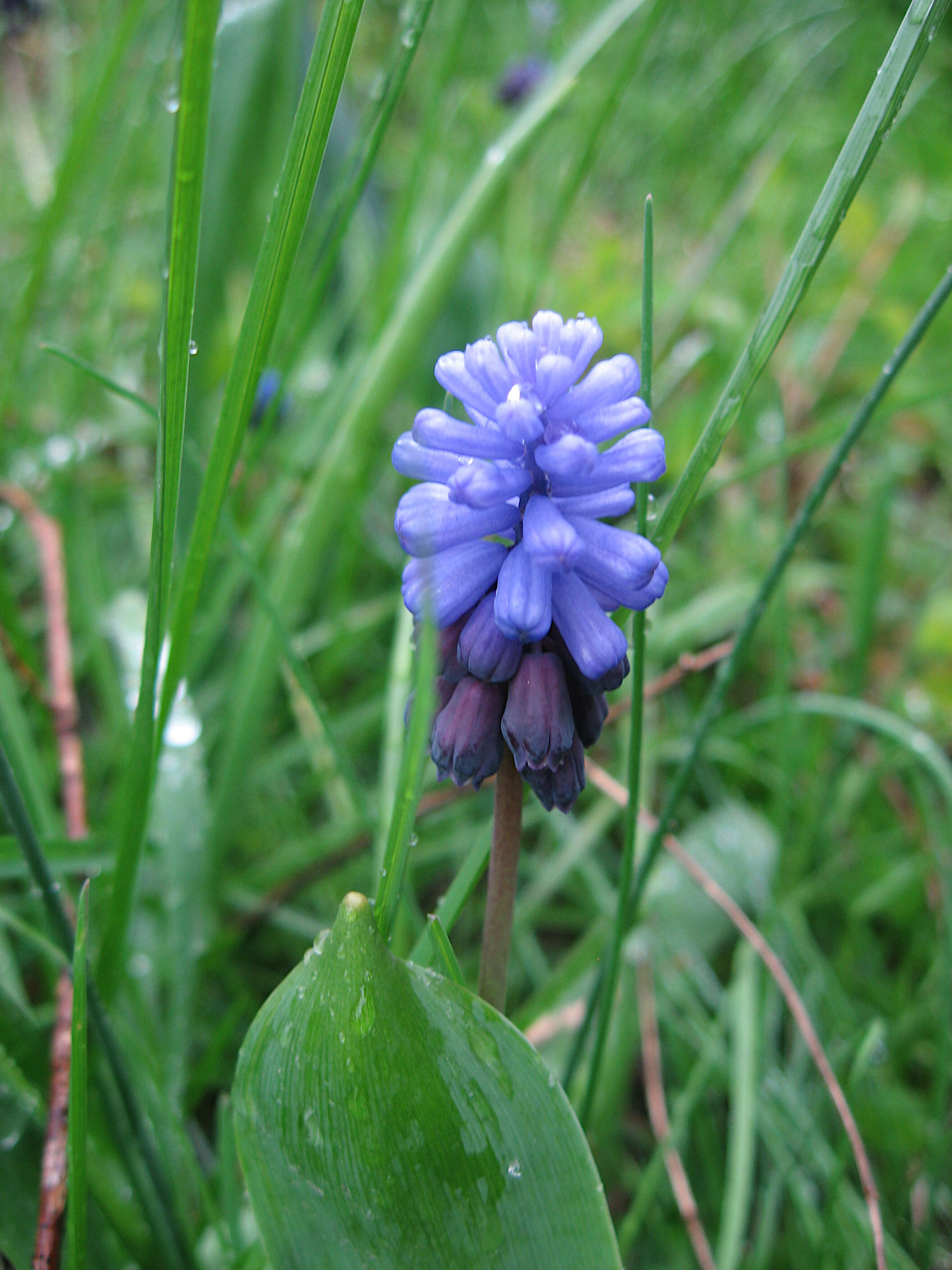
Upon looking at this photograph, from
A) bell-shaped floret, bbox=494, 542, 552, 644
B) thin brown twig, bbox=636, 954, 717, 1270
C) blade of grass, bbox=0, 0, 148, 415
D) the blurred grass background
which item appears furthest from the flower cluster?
blade of grass, bbox=0, 0, 148, 415

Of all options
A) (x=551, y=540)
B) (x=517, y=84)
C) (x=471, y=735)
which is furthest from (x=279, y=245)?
(x=517, y=84)

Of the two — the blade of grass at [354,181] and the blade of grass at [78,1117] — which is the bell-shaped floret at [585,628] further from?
the blade of grass at [354,181]

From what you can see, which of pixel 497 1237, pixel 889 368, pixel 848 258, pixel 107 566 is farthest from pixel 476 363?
pixel 848 258

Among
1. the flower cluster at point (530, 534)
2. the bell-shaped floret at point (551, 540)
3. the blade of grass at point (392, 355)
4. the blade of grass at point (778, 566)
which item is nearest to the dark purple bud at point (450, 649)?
the flower cluster at point (530, 534)

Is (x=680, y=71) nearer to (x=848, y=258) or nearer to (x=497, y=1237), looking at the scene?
(x=848, y=258)

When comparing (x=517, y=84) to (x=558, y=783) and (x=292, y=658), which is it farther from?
(x=558, y=783)

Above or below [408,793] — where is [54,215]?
Answer: above
